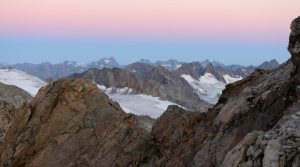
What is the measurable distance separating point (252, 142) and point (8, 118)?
2979 centimetres

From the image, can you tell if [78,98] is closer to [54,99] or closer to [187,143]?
[54,99]

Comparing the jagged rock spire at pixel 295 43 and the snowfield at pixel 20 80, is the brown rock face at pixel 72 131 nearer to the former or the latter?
the jagged rock spire at pixel 295 43

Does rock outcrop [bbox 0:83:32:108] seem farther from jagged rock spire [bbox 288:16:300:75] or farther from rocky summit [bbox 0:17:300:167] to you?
jagged rock spire [bbox 288:16:300:75]

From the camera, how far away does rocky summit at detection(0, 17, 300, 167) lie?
17969mm

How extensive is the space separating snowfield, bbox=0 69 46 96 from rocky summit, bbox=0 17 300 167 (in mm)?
68512

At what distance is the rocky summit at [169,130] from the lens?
18.0 m

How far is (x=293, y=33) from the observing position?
22.5 metres

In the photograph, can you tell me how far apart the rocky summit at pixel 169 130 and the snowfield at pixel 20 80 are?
68512 millimetres

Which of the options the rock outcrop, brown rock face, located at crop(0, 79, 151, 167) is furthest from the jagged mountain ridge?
brown rock face, located at crop(0, 79, 151, 167)

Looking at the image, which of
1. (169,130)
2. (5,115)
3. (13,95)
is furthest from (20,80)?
(169,130)

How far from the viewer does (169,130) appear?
2731 cm

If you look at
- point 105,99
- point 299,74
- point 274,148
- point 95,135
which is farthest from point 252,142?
point 105,99

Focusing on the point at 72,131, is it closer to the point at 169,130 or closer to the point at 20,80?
the point at 169,130

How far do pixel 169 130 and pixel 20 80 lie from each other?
90839 mm
